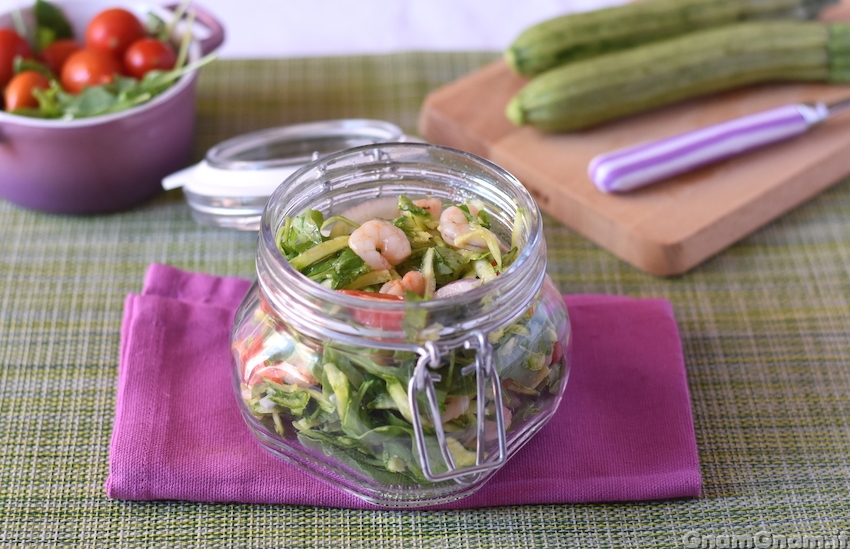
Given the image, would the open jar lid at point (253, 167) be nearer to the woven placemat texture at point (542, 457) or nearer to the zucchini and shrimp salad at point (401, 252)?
the woven placemat texture at point (542, 457)

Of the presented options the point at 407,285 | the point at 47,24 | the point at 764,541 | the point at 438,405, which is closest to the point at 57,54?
the point at 47,24

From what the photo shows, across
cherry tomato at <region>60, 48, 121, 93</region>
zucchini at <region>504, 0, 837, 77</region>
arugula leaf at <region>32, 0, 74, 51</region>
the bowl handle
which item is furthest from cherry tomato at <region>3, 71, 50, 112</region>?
zucchini at <region>504, 0, 837, 77</region>

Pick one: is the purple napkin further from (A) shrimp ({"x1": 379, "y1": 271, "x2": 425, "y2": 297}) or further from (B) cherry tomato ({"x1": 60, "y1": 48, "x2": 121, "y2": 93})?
(B) cherry tomato ({"x1": 60, "y1": 48, "x2": 121, "y2": 93})

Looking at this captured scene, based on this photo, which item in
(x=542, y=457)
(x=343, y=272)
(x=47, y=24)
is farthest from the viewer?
(x=47, y=24)

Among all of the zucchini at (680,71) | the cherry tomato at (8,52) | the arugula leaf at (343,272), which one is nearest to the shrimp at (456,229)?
the arugula leaf at (343,272)

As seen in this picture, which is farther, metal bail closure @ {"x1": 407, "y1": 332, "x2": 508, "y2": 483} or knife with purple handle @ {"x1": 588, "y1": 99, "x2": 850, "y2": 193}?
knife with purple handle @ {"x1": 588, "y1": 99, "x2": 850, "y2": 193}

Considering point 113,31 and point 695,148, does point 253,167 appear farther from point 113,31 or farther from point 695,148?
point 695,148
